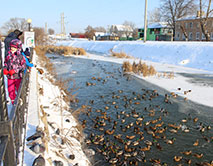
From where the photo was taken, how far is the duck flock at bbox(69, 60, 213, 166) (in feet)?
17.2

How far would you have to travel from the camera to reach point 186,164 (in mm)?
5039

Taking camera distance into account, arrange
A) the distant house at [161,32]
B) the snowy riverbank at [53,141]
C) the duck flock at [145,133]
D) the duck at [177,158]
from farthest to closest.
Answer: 1. the distant house at [161,32]
2. the duck flock at [145,133]
3. the duck at [177,158]
4. the snowy riverbank at [53,141]

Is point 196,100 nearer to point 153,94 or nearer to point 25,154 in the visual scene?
point 153,94

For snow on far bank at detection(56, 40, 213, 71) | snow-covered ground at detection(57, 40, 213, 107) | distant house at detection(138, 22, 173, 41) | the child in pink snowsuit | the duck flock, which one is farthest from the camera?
distant house at detection(138, 22, 173, 41)

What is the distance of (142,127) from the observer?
6891mm

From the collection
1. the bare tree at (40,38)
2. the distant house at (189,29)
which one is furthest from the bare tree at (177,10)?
the bare tree at (40,38)

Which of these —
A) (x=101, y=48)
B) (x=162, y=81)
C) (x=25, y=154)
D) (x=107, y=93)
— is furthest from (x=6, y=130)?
(x=101, y=48)

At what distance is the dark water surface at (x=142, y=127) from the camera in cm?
532

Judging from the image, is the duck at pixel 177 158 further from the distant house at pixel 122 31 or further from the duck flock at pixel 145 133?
the distant house at pixel 122 31

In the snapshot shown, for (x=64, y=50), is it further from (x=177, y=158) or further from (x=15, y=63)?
(x=177, y=158)

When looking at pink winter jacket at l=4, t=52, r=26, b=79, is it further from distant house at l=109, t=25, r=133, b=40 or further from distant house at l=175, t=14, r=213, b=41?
distant house at l=109, t=25, r=133, b=40

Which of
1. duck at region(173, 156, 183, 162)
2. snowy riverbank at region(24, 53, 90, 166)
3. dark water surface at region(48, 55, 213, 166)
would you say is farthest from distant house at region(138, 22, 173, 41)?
duck at region(173, 156, 183, 162)

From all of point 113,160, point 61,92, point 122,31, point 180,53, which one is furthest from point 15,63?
point 122,31

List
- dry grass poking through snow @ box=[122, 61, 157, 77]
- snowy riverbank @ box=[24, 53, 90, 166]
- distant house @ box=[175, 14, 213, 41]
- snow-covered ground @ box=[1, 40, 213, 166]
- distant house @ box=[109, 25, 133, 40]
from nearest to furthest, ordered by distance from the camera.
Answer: snowy riverbank @ box=[24, 53, 90, 166]
snow-covered ground @ box=[1, 40, 213, 166]
dry grass poking through snow @ box=[122, 61, 157, 77]
distant house @ box=[175, 14, 213, 41]
distant house @ box=[109, 25, 133, 40]
